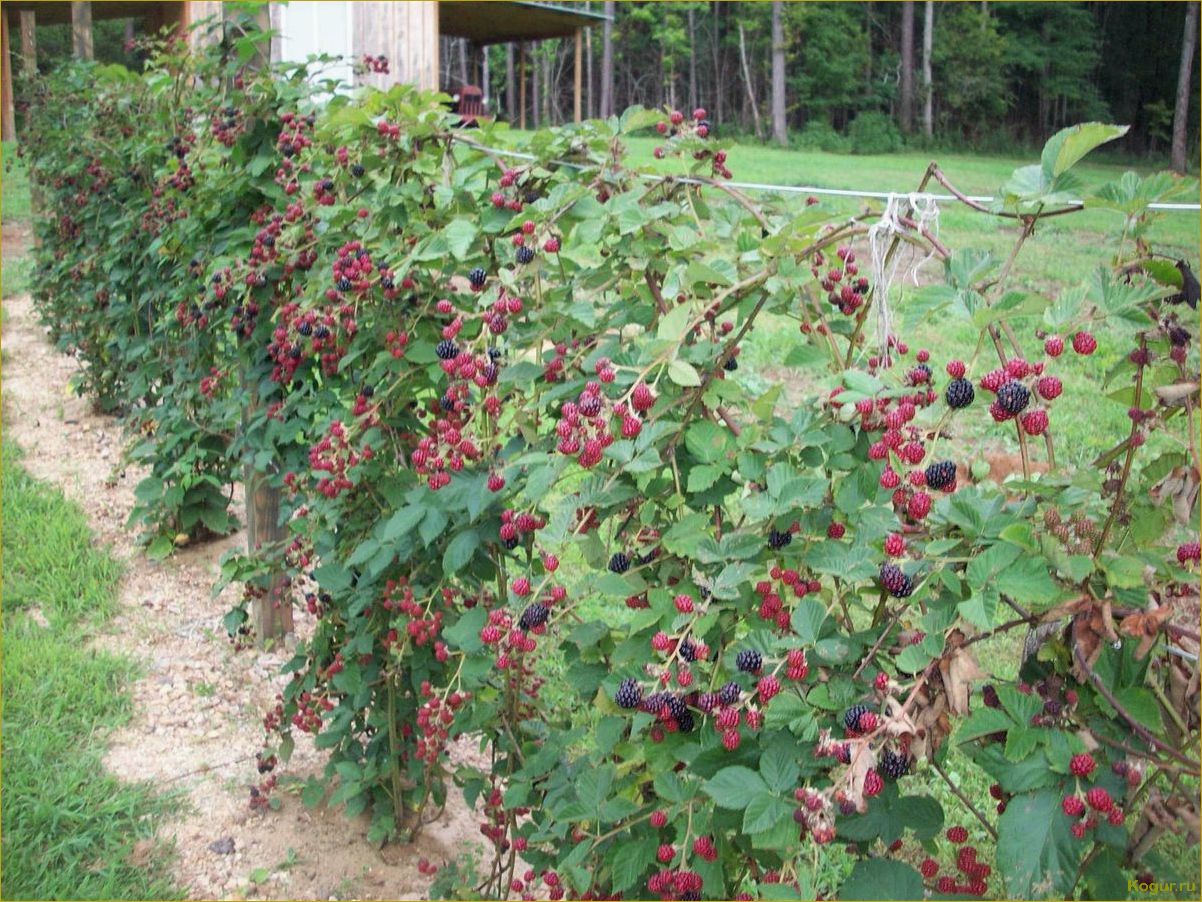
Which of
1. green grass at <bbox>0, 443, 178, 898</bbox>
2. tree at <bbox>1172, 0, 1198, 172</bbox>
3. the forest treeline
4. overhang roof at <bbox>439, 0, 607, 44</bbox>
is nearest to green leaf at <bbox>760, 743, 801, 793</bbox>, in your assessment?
green grass at <bbox>0, 443, 178, 898</bbox>

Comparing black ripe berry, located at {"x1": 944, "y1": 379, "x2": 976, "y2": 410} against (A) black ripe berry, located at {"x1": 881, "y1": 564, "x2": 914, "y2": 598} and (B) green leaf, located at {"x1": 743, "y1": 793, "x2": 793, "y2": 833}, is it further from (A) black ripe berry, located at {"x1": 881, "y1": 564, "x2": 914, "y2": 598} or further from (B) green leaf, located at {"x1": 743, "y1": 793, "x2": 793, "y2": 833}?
(B) green leaf, located at {"x1": 743, "y1": 793, "x2": 793, "y2": 833}

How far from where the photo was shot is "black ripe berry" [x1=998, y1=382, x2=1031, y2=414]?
1.04m

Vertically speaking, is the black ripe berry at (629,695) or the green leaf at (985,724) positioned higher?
the green leaf at (985,724)

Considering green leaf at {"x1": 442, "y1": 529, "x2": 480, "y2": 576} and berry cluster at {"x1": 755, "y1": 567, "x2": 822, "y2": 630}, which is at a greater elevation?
berry cluster at {"x1": 755, "y1": 567, "x2": 822, "y2": 630}

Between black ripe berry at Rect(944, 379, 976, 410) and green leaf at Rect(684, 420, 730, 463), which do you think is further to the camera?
green leaf at Rect(684, 420, 730, 463)

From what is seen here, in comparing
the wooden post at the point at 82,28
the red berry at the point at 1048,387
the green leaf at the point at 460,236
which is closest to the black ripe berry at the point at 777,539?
the red berry at the point at 1048,387

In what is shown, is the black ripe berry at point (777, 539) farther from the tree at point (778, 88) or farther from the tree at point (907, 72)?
the tree at point (907, 72)

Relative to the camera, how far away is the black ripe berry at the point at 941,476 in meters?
1.14

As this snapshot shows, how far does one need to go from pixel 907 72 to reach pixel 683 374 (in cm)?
2880

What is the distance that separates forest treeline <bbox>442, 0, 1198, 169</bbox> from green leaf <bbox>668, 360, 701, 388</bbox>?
24245 millimetres

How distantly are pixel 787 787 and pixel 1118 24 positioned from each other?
101 ft

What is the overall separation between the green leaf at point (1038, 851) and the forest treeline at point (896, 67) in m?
24.5

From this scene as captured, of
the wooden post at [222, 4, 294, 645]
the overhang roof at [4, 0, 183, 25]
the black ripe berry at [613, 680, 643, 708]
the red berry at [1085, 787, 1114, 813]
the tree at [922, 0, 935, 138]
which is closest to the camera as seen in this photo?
the red berry at [1085, 787, 1114, 813]

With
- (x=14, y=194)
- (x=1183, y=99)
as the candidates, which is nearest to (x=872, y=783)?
(x=14, y=194)
